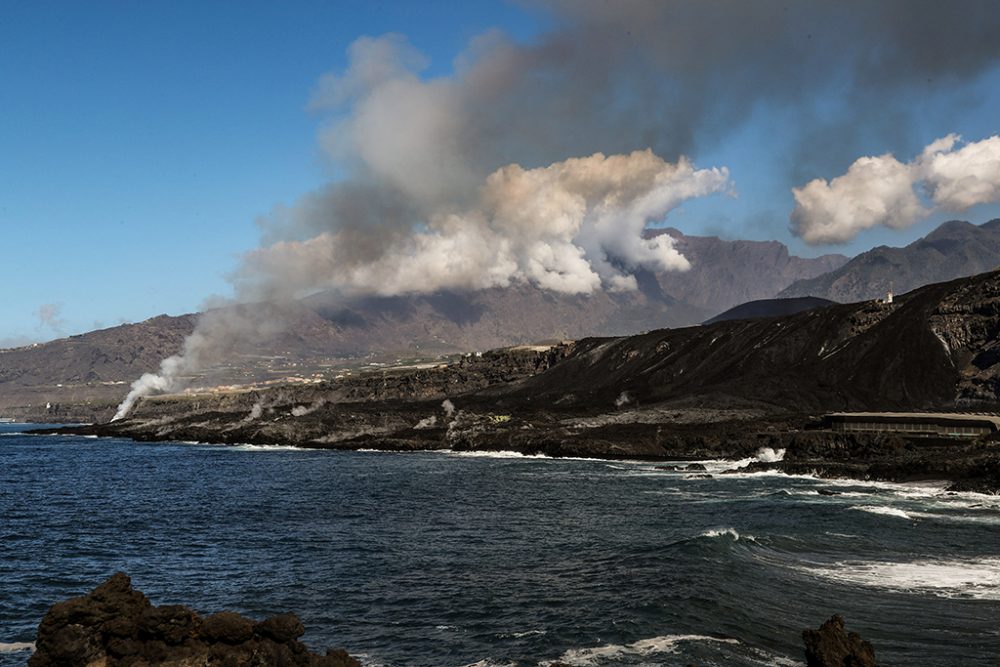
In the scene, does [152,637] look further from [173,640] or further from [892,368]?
[892,368]

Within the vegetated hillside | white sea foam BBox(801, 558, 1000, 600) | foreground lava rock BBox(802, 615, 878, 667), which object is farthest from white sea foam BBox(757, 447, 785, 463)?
foreground lava rock BBox(802, 615, 878, 667)

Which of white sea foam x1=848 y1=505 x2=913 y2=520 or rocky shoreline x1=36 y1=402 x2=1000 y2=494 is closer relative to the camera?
white sea foam x1=848 y1=505 x2=913 y2=520

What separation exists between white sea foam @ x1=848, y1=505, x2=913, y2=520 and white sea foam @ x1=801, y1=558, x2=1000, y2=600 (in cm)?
1752

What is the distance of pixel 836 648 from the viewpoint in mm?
30391

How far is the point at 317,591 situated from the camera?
47.5m

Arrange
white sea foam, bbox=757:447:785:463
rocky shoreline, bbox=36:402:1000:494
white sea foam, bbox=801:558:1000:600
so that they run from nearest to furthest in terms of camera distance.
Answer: white sea foam, bbox=801:558:1000:600 → rocky shoreline, bbox=36:402:1000:494 → white sea foam, bbox=757:447:785:463

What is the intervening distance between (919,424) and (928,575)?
79746 millimetres

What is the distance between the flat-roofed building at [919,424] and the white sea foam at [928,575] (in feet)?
218

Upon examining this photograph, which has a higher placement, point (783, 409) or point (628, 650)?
point (783, 409)

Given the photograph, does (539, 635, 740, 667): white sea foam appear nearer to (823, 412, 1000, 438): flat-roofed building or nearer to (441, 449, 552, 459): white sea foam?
(823, 412, 1000, 438): flat-roofed building

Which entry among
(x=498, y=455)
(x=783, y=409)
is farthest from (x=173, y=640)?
(x=783, y=409)

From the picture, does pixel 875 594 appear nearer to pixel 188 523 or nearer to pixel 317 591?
pixel 317 591

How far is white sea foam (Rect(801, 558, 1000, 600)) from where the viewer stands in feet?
150

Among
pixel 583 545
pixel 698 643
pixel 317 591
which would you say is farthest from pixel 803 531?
pixel 317 591
